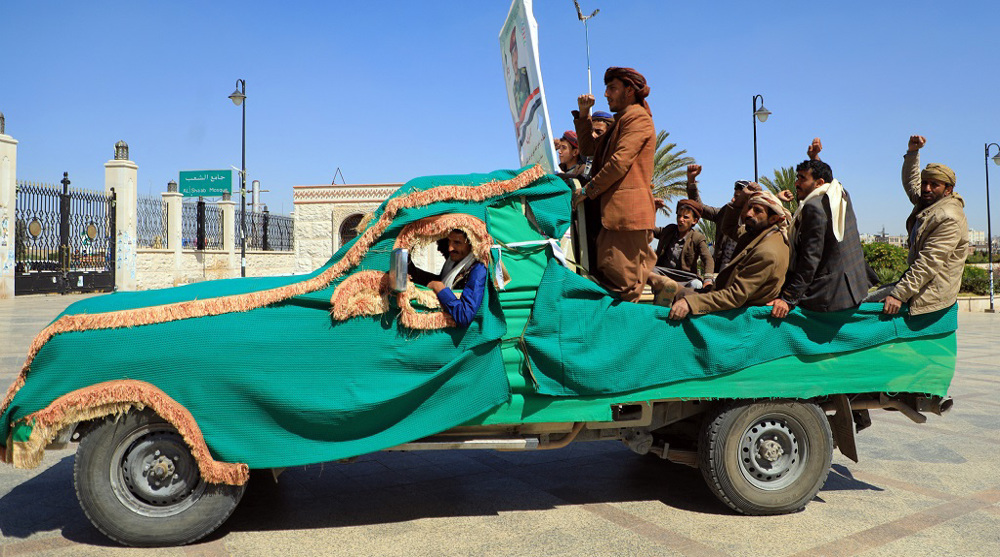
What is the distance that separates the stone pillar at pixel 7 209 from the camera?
21.4 m

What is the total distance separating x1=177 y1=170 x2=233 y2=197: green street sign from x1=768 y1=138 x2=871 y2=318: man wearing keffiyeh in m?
42.6

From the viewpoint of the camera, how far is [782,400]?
4527 mm

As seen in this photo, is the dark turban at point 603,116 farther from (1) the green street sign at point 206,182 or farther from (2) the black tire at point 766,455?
(1) the green street sign at point 206,182

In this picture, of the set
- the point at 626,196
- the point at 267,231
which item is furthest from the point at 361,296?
the point at 267,231

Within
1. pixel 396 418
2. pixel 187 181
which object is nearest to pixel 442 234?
pixel 396 418

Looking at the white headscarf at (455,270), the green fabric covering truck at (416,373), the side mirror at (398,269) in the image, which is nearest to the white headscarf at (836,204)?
the green fabric covering truck at (416,373)

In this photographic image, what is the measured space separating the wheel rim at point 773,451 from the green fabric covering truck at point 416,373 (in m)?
0.01

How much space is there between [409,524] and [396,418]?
2.61ft

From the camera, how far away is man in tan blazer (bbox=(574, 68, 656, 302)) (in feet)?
14.3

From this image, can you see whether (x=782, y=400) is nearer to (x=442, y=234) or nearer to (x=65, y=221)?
(x=442, y=234)

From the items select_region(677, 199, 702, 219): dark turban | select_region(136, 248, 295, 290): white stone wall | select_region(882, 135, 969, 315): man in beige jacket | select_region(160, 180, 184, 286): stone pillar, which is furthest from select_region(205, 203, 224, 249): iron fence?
select_region(882, 135, 969, 315): man in beige jacket

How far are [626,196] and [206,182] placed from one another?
144ft

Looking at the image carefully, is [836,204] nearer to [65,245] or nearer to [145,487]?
[145,487]

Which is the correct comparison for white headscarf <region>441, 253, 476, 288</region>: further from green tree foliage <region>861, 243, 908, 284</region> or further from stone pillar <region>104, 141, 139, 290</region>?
green tree foliage <region>861, 243, 908, 284</region>
